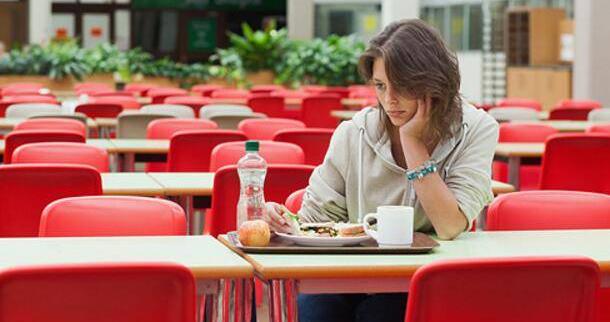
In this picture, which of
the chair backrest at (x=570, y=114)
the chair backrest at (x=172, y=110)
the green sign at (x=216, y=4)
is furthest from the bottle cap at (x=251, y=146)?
the green sign at (x=216, y=4)

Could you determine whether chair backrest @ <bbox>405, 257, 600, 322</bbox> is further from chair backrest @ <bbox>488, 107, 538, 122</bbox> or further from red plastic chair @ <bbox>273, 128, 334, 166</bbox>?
chair backrest @ <bbox>488, 107, 538, 122</bbox>

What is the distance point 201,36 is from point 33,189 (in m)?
28.0

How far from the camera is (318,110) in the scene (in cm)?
1609

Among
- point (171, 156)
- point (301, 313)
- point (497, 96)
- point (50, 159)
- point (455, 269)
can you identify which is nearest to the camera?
point (455, 269)

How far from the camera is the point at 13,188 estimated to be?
5559 millimetres

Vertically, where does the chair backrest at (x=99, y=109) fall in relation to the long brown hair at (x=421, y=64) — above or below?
below

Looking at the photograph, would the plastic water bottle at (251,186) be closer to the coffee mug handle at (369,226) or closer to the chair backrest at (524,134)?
the coffee mug handle at (369,226)

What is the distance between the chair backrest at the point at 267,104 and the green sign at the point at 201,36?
17.8 meters

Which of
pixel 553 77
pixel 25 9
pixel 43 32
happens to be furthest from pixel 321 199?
pixel 25 9

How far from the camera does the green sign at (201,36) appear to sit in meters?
33.3

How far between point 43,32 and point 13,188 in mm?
22252

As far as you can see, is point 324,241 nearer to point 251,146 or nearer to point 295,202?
point 251,146

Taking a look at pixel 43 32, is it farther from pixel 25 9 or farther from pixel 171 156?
pixel 171 156

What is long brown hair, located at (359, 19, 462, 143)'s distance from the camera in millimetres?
3932
